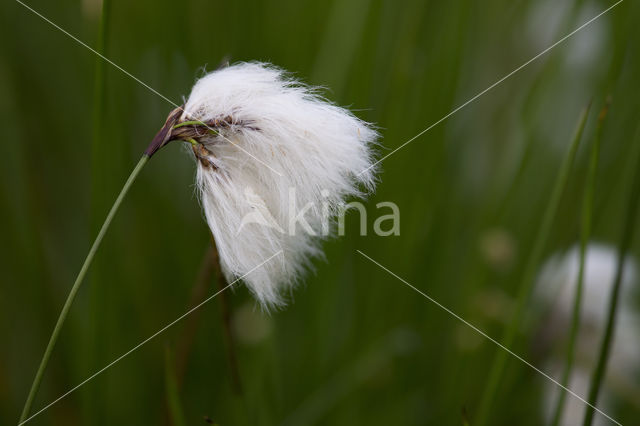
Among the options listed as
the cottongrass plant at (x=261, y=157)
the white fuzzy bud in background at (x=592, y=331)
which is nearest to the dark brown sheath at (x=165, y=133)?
the cottongrass plant at (x=261, y=157)

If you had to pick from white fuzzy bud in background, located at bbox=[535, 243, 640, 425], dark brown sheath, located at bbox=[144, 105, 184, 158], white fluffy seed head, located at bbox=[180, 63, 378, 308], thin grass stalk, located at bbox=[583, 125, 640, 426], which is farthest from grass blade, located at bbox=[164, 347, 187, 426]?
white fuzzy bud in background, located at bbox=[535, 243, 640, 425]

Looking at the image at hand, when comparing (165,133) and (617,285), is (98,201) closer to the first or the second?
(165,133)

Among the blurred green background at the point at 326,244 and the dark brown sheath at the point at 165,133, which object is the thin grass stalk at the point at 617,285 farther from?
the dark brown sheath at the point at 165,133

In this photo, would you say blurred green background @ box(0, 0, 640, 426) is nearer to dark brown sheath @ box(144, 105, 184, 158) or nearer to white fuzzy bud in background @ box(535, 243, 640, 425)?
white fuzzy bud in background @ box(535, 243, 640, 425)

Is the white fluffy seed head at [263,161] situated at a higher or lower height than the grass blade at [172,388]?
higher

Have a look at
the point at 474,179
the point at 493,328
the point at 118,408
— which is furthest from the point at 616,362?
the point at 118,408

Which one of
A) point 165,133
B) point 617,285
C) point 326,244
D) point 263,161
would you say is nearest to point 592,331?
point 617,285
